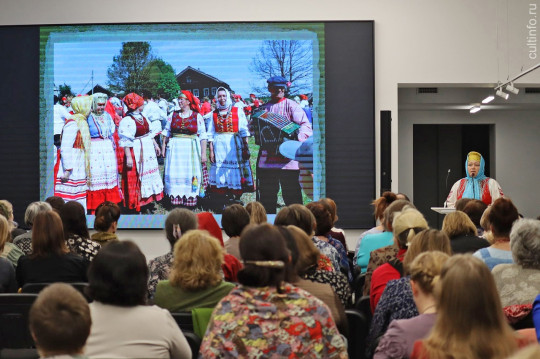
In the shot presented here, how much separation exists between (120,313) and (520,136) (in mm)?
12550

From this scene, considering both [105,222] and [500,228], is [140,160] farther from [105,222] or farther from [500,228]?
[500,228]

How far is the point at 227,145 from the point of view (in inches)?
369

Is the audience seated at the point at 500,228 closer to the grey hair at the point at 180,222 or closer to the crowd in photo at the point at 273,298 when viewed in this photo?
the crowd in photo at the point at 273,298

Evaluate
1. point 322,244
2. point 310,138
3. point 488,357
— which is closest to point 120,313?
point 488,357

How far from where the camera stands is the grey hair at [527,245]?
11.2 feet

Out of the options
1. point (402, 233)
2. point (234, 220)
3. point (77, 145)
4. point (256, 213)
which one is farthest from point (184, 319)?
A: point (77, 145)

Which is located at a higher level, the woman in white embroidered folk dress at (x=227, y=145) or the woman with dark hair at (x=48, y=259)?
the woman in white embroidered folk dress at (x=227, y=145)

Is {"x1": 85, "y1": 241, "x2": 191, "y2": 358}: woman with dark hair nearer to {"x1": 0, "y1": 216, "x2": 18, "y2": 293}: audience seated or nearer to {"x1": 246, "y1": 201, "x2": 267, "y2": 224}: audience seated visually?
{"x1": 0, "y1": 216, "x2": 18, "y2": 293}: audience seated

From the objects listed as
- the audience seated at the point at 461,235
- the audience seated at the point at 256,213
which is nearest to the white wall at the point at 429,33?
the audience seated at the point at 256,213

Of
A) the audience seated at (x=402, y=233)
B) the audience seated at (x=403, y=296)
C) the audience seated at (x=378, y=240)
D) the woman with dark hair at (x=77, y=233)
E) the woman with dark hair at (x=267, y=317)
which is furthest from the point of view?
the audience seated at (x=378, y=240)

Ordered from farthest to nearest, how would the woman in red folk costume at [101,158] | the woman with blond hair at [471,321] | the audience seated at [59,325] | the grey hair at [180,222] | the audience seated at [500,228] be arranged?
the woman in red folk costume at [101,158] → the grey hair at [180,222] → the audience seated at [500,228] → the woman with blond hair at [471,321] → the audience seated at [59,325]

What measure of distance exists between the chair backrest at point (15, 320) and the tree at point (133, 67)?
6.52 metres

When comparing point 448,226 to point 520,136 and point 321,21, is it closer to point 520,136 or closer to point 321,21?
point 321,21

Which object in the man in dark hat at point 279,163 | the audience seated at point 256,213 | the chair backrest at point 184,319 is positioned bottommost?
the chair backrest at point 184,319
